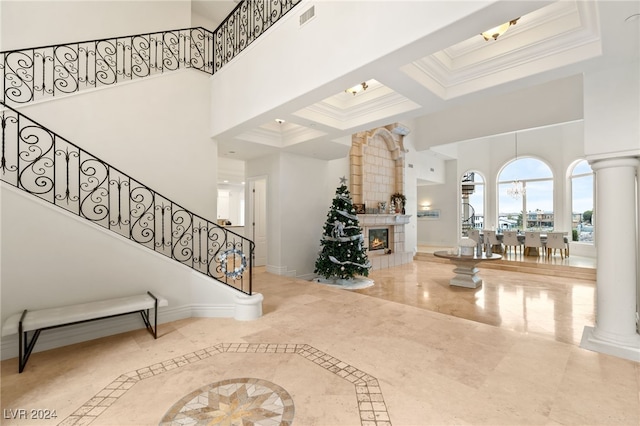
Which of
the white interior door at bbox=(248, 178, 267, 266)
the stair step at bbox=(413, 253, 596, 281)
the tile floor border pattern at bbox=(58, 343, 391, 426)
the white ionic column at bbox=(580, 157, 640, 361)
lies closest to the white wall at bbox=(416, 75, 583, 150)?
the white ionic column at bbox=(580, 157, 640, 361)

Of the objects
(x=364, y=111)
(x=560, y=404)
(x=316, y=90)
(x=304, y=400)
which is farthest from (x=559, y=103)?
(x=304, y=400)

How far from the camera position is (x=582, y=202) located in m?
10.3

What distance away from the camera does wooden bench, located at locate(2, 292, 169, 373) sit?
8.92ft

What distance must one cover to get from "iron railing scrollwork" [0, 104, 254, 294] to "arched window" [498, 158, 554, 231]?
36.6 ft

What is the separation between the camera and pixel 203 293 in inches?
167

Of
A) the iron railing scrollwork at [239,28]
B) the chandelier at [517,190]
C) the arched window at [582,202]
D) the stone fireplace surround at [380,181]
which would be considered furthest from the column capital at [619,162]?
the arched window at [582,202]

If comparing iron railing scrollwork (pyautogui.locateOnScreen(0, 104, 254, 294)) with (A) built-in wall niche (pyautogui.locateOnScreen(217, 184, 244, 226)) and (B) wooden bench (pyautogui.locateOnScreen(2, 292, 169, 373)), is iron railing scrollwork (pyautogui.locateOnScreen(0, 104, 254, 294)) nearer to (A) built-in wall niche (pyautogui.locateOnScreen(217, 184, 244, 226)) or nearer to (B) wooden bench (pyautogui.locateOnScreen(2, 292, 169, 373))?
(B) wooden bench (pyautogui.locateOnScreen(2, 292, 169, 373))

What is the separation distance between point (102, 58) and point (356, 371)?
6.39 meters

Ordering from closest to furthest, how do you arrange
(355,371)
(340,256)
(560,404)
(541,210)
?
(560,404) → (355,371) → (340,256) → (541,210)

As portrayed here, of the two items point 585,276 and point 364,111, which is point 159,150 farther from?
point 585,276

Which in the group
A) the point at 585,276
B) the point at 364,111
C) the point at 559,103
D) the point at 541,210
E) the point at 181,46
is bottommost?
the point at 585,276

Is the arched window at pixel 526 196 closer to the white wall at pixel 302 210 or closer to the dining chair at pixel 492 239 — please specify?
the dining chair at pixel 492 239

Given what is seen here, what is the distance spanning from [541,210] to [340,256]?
966 cm

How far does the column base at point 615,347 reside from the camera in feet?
9.62
